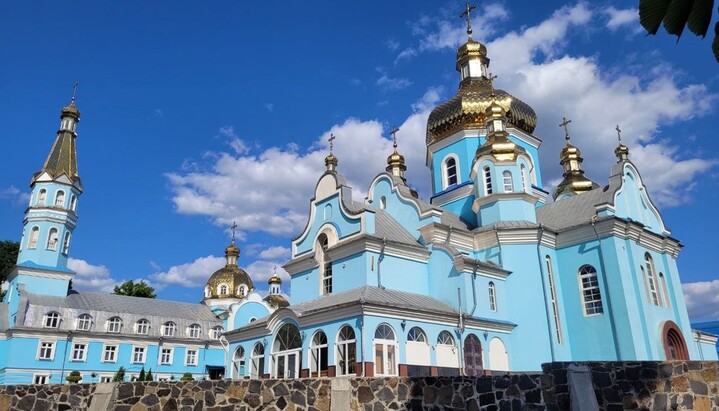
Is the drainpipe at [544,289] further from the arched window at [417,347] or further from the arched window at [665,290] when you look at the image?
the arched window at [417,347]

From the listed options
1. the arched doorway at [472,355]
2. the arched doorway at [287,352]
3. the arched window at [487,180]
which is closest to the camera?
the arched doorway at [287,352]

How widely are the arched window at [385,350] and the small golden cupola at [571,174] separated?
2070 cm

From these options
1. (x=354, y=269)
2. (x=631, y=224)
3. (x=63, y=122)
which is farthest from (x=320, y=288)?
(x=63, y=122)

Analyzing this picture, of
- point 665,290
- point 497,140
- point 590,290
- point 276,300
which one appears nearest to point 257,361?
point 590,290

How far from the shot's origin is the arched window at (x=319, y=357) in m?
16.2

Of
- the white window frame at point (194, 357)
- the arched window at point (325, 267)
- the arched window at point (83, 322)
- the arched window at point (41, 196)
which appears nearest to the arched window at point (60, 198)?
the arched window at point (41, 196)

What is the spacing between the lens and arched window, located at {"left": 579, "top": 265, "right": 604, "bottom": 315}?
1994 cm

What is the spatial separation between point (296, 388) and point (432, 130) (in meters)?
22.4

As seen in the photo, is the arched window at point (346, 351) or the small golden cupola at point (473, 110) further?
the small golden cupola at point (473, 110)

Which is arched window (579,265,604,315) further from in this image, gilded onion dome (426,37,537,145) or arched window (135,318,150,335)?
arched window (135,318,150,335)

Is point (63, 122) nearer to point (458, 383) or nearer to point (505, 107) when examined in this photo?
point (505, 107)

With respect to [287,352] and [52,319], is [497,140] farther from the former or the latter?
[52,319]

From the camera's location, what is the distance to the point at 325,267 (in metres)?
20.0

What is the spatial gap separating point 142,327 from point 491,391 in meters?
31.0
